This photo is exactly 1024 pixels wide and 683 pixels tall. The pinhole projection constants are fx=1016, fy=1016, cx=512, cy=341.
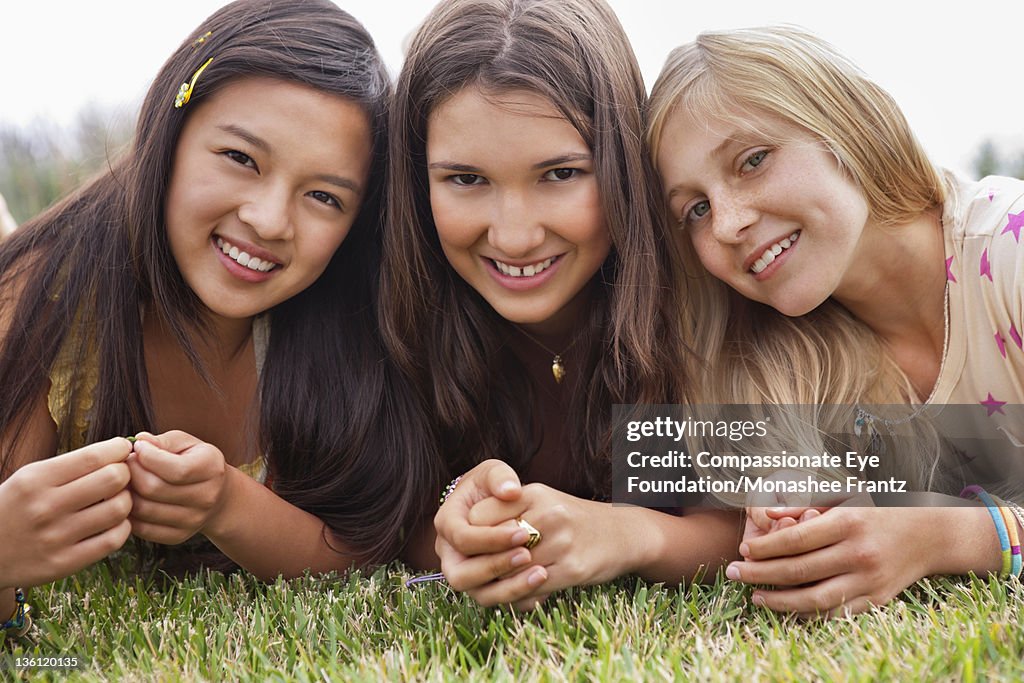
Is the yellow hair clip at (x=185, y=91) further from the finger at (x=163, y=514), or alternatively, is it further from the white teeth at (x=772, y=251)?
the white teeth at (x=772, y=251)

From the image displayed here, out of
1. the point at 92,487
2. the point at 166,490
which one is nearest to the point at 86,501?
the point at 92,487

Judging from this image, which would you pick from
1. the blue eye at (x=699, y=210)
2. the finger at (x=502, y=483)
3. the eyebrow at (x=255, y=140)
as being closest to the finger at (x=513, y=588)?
the finger at (x=502, y=483)

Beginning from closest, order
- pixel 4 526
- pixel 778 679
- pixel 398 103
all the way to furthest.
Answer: pixel 778 679
pixel 4 526
pixel 398 103

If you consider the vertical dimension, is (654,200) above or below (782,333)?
above

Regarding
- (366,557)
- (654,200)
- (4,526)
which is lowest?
(366,557)

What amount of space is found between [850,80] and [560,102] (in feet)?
2.27

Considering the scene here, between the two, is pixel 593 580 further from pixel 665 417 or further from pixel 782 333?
pixel 782 333

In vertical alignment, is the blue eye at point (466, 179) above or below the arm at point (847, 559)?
above

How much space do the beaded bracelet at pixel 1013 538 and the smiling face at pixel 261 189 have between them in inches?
64.9

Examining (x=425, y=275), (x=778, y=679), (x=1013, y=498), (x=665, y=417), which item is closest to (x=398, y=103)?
(x=425, y=275)

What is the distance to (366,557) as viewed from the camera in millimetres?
2480

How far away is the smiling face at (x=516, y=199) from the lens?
2244 millimetres

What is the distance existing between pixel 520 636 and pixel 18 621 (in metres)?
1.04

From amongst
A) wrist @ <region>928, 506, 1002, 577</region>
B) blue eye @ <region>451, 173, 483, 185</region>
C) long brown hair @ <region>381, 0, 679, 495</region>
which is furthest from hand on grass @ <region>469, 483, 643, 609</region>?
blue eye @ <region>451, 173, 483, 185</region>
